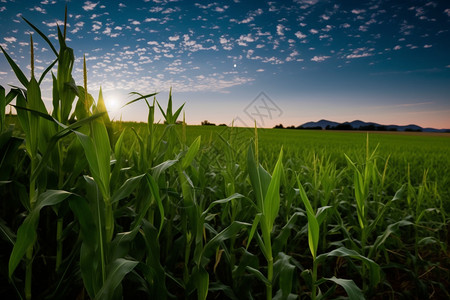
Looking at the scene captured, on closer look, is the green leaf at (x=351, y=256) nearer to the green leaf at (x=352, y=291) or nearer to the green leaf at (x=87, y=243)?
the green leaf at (x=352, y=291)

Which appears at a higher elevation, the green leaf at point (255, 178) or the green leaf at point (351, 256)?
the green leaf at point (255, 178)

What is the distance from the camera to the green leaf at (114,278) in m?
0.79

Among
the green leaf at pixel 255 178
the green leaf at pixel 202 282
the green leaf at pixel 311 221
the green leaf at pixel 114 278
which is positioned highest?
the green leaf at pixel 255 178

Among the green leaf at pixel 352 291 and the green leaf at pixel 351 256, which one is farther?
the green leaf at pixel 351 256

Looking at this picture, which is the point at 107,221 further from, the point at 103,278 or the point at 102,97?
the point at 102,97

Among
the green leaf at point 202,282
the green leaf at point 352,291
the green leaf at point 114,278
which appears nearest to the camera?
the green leaf at point 114,278

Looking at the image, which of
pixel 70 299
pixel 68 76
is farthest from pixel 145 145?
pixel 70 299

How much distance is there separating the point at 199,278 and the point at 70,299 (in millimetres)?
766

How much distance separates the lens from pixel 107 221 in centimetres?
97

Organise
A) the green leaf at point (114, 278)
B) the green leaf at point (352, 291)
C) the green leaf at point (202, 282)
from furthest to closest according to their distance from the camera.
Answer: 1. the green leaf at point (202, 282)
2. the green leaf at point (352, 291)
3. the green leaf at point (114, 278)

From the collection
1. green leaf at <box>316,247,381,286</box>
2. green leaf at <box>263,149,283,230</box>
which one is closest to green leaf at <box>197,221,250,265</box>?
green leaf at <box>263,149,283,230</box>

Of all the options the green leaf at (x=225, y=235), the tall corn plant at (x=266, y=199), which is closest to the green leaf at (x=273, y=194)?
the tall corn plant at (x=266, y=199)

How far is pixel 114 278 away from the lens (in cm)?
80

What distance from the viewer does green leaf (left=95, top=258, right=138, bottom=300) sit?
79cm
